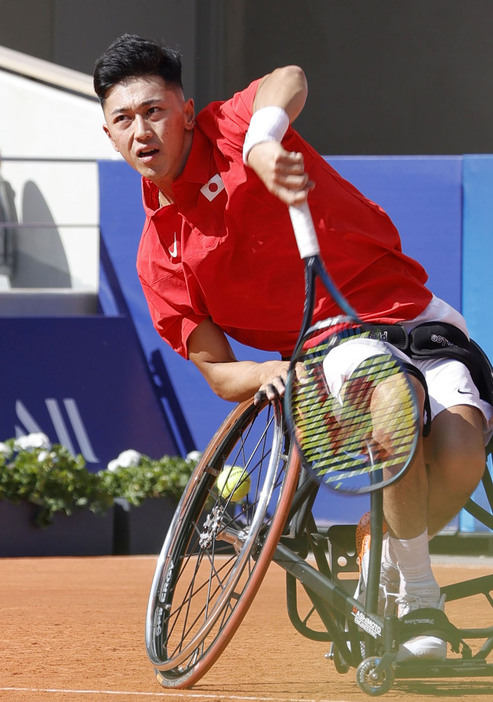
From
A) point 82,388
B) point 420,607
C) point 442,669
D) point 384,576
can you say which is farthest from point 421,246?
point 442,669

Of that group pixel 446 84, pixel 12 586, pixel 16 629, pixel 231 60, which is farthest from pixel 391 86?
pixel 16 629

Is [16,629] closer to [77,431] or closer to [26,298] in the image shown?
[77,431]

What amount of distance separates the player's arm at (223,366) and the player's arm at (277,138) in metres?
0.59

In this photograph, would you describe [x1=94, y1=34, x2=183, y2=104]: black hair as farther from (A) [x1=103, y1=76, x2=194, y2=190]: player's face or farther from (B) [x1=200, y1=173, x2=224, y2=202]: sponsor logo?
(B) [x1=200, y1=173, x2=224, y2=202]: sponsor logo

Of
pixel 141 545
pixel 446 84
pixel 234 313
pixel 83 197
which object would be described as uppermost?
pixel 446 84

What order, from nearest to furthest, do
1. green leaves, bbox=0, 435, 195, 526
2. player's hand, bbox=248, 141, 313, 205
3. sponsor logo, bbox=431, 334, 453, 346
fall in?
player's hand, bbox=248, 141, 313, 205
sponsor logo, bbox=431, 334, 453, 346
green leaves, bbox=0, 435, 195, 526

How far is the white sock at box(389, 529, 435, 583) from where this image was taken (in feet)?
9.75

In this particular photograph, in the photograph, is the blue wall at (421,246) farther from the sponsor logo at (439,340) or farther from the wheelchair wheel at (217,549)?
the sponsor logo at (439,340)

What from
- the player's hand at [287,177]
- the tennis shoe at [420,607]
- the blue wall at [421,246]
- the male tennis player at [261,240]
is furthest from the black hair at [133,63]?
the blue wall at [421,246]

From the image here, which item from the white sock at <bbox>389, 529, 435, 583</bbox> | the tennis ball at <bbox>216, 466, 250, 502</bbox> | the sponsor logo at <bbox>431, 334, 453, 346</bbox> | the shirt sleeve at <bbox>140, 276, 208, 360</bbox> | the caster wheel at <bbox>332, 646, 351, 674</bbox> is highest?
the shirt sleeve at <bbox>140, 276, 208, 360</bbox>

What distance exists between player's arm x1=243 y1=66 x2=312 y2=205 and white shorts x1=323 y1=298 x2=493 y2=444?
1.40 ft

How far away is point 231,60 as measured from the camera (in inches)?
593

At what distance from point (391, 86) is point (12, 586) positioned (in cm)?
1168

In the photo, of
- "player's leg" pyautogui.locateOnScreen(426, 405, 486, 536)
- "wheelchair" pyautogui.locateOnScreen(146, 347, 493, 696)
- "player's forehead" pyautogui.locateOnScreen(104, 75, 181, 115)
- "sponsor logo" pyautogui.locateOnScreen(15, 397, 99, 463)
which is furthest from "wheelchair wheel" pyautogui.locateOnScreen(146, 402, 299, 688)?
"sponsor logo" pyautogui.locateOnScreen(15, 397, 99, 463)
